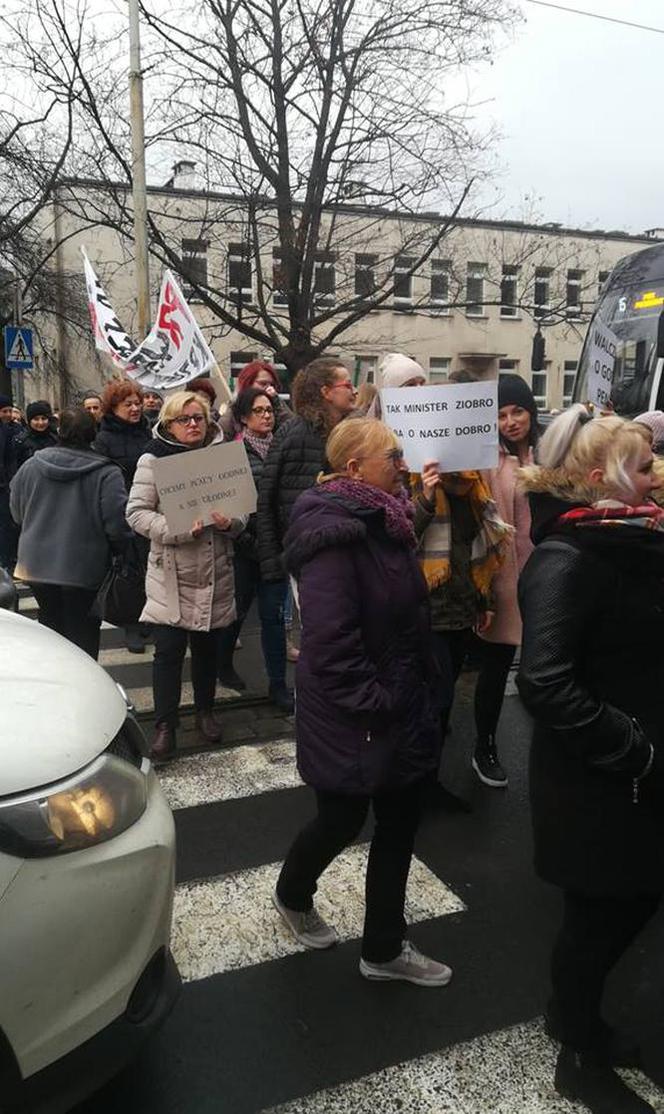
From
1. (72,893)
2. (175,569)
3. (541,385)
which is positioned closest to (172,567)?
(175,569)

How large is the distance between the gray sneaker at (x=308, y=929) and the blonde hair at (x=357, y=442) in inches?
59.9

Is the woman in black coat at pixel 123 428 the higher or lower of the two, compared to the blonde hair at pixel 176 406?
lower

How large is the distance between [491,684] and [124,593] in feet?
6.62

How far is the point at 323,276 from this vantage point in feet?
58.3

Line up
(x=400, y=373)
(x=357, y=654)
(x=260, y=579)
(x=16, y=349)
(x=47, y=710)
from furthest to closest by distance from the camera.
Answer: (x=16, y=349) → (x=260, y=579) → (x=400, y=373) → (x=357, y=654) → (x=47, y=710)

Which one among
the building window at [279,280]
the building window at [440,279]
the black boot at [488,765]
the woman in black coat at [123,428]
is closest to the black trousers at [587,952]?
the black boot at [488,765]

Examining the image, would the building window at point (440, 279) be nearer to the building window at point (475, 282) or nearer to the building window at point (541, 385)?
the building window at point (475, 282)

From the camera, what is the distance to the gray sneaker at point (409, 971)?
269 cm

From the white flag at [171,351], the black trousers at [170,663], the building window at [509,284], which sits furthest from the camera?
the building window at [509,284]

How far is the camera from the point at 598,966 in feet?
7.16

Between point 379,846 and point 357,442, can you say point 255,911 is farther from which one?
point 357,442

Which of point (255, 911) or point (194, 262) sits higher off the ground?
point (194, 262)

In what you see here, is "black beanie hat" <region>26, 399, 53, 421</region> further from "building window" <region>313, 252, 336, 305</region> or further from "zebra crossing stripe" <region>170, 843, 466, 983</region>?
"building window" <region>313, 252, 336, 305</region>

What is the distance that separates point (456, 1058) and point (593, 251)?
33752 millimetres
